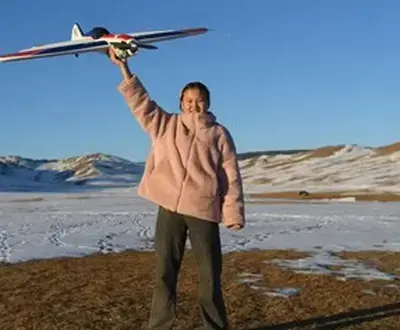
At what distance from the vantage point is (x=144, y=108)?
17.4 feet

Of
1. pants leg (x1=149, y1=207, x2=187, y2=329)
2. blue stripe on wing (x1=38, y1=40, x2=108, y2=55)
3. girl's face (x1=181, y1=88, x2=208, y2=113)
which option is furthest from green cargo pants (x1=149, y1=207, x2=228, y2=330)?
blue stripe on wing (x1=38, y1=40, x2=108, y2=55)

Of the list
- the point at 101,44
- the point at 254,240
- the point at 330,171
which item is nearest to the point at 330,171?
A: the point at 330,171

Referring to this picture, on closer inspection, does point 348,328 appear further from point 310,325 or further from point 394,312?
point 394,312

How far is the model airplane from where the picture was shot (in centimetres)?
538

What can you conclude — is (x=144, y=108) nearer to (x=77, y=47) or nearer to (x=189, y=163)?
(x=189, y=163)

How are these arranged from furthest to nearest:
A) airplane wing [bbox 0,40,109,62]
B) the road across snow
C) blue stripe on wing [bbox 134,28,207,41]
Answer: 1. the road across snow
2. blue stripe on wing [bbox 134,28,207,41]
3. airplane wing [bbox 0,40,109,62]

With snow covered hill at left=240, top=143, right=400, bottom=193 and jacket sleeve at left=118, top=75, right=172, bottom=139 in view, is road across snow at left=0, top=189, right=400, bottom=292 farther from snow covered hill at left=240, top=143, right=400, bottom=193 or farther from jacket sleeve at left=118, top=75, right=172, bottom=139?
snow covered hill at left=240, top=143, right=400, bottom=193

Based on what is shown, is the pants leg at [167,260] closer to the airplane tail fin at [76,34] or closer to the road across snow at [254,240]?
the airplane tail fin at [76,34]

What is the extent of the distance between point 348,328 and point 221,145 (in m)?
2.36

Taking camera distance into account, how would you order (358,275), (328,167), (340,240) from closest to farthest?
(358,275)
(340,240)
(328,167)

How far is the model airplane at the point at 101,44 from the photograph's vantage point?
5.38 meters

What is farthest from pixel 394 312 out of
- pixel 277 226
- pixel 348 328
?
pixel 277 226

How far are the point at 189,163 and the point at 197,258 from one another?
2.47 feet

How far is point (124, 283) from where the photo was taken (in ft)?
31.0
